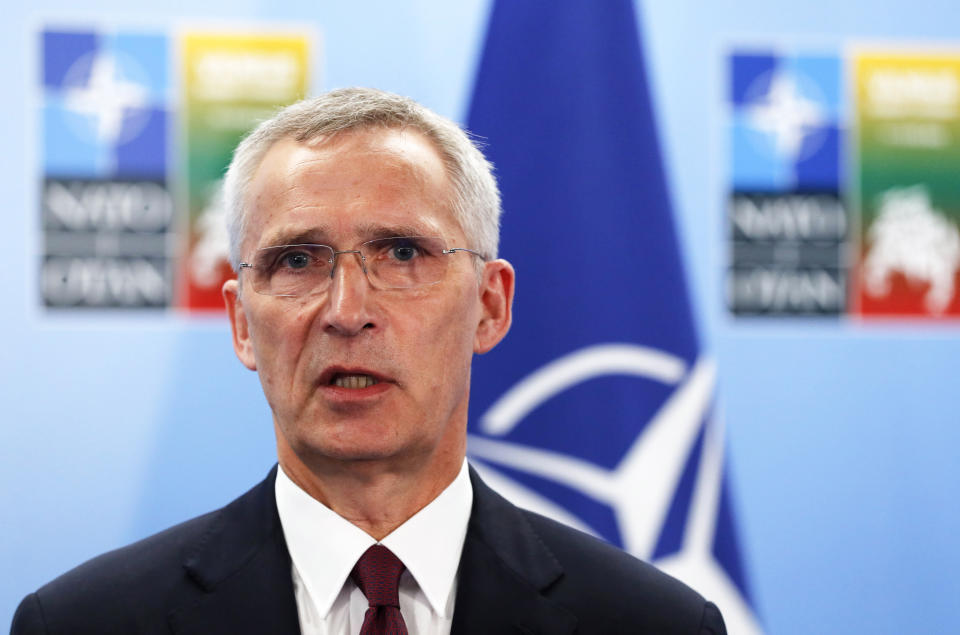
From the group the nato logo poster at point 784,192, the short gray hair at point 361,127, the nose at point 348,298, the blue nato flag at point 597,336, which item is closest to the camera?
the nose at point 348,298

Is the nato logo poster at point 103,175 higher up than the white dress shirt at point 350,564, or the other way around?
the nato logo poster at point 103,175

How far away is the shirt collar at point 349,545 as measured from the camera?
4.75ft

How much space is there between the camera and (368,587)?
4.67 ft

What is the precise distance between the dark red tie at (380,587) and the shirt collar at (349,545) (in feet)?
0.04

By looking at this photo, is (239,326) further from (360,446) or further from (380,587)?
(380,587)

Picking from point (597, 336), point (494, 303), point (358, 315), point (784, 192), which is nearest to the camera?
point (358, 315)

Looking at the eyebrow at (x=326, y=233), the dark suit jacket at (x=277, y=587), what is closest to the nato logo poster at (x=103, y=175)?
the dark suit jacket at (x=277, y=587)

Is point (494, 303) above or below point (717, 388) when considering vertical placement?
above

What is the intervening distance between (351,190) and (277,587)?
544mm

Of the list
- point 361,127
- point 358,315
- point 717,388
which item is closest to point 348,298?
point 358,315

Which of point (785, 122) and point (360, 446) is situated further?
point (785, 122)

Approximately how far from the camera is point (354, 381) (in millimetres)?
1411

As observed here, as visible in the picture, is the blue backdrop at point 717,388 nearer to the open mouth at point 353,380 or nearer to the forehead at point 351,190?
the forehead at point 351,190

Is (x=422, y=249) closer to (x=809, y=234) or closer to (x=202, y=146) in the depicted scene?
(x=202, y=146)
